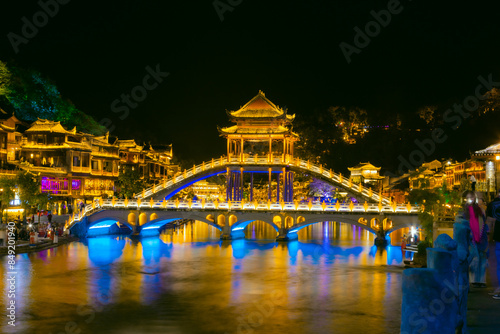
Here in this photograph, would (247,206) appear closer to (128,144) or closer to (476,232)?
(476,232)

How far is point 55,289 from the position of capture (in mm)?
23547

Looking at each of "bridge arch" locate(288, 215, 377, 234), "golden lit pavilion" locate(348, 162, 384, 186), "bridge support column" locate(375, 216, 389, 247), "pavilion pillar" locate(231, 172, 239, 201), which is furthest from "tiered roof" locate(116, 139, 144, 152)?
"bridge support column" locate(375, 216, 389, 247)

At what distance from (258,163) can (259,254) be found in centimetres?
1343

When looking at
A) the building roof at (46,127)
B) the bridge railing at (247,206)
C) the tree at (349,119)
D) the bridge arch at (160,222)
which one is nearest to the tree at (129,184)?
the building roof at (46,127)

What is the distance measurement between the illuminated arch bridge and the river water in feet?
8.41

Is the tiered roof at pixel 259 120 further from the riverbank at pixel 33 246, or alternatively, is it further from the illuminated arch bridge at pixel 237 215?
the riverbank at pixel 33 246

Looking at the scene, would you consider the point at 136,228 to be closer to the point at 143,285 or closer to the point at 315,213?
the point at 315,213

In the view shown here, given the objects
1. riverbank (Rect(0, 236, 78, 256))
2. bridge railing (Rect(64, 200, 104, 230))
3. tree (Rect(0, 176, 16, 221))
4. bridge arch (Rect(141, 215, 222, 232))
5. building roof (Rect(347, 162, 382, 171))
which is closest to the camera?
riverbank (Rect(0, 236, 78, 256))

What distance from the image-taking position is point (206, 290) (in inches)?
944

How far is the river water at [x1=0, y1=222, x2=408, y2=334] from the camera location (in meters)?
17.5

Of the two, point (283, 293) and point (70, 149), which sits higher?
point (70, 149)

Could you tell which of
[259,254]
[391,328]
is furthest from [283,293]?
[259,254]

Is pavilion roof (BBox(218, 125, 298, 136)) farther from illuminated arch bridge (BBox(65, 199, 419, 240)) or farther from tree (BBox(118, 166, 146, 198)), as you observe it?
tree (BBox(118, 166, 146, 198))

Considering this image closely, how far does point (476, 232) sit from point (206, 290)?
1317 centimetres
